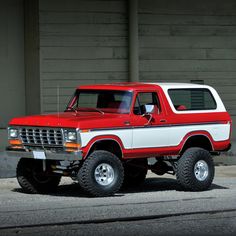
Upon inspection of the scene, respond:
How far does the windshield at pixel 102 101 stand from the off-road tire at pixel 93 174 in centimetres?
98

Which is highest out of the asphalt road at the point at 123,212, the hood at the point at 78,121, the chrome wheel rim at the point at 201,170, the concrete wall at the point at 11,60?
the concrete wall at the point at 11,60

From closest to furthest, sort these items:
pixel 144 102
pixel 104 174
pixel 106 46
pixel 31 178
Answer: pixel 104 174
pixel 31 178
pixel 144 102
pixel 106 46

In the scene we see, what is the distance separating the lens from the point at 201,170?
45.5ft

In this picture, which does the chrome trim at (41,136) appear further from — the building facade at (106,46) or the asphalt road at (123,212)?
the building facade at (106,46)

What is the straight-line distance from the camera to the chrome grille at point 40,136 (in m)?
12.7

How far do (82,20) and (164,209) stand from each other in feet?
26.5

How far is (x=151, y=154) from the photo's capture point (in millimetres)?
13500

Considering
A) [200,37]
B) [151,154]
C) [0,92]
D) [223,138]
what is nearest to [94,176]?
[151,154]

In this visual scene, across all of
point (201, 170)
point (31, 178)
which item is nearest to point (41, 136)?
point (31, 178)

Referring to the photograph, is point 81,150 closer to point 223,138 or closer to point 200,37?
point 223,138

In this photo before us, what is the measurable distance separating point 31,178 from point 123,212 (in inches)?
113

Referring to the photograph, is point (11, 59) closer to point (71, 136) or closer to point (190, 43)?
point (190, 43)

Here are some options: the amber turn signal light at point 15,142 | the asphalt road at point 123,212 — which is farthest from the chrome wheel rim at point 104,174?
the amber turn signal light at point 15,142

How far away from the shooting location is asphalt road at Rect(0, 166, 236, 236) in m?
9.87
